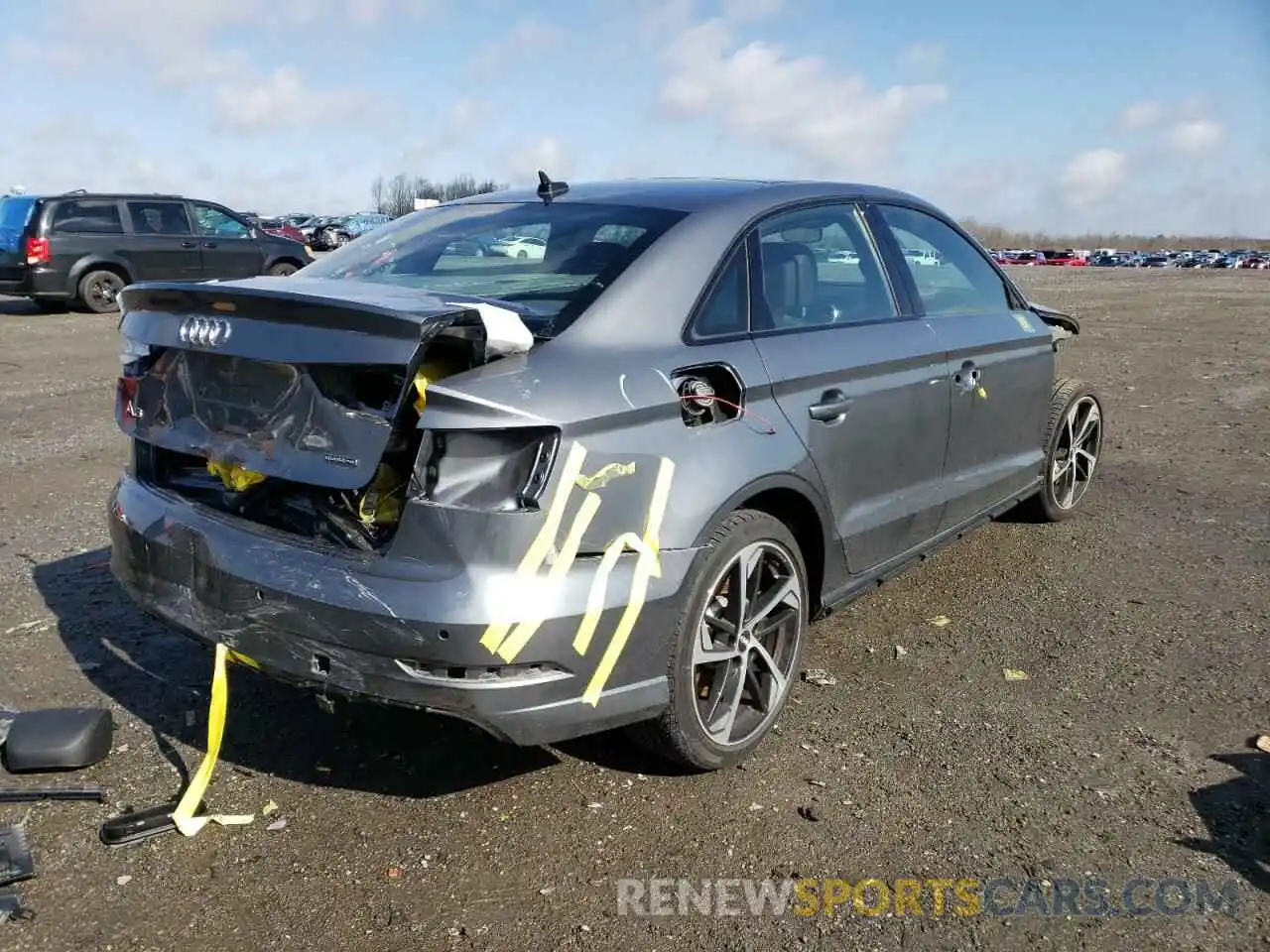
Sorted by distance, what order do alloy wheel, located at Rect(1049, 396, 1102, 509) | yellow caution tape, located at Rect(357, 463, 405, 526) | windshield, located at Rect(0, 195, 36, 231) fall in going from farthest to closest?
windshield, located at Rect(0, 195, 36, 231) → alloy wheel, located at Rect(1049, 396, 1102, 509) → yellow caution tape, located at Rect(357, 463, 405, 526)

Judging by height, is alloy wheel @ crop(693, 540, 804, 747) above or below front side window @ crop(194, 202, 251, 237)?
below

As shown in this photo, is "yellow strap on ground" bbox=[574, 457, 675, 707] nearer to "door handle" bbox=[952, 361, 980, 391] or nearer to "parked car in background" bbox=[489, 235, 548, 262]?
"parked car in background" bbox=[489, 235, 548, 262]

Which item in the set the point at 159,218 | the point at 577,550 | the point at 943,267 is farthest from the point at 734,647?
the point at 159,218

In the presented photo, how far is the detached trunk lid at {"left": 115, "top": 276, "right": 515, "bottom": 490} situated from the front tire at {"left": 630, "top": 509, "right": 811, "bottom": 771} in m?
0.93

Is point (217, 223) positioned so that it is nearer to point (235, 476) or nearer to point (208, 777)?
point (235, 476)

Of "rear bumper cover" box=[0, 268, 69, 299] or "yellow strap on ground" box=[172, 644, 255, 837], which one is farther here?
"rear bumper cover" box=[0, 268, 69, 299]

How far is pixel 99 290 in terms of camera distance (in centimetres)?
1598

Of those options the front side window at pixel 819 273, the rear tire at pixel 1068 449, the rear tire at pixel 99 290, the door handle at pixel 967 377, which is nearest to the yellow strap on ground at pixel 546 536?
the front side window at pixel 819 273

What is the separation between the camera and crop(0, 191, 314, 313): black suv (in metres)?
15.4

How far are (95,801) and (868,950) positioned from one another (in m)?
2.14

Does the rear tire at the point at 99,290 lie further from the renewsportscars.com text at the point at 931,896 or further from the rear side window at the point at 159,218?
the renewsportscars.com text at the point at 931,896

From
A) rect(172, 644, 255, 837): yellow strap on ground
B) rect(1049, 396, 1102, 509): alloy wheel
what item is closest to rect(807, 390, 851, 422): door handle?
rect(172, 644, 255, 837): yellow strap on ground

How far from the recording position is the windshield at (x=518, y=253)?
3.05 m

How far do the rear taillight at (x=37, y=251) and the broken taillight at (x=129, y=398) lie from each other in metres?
14.2
